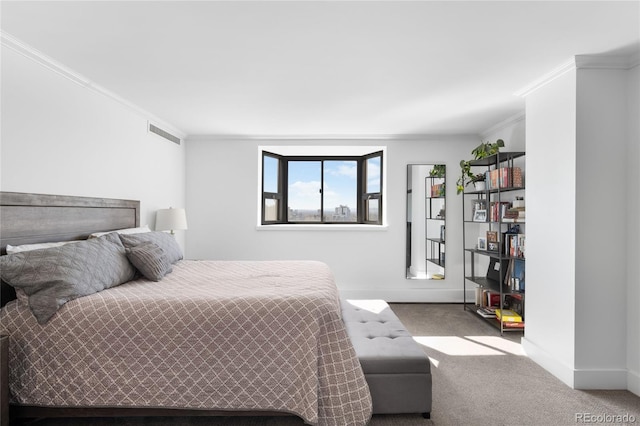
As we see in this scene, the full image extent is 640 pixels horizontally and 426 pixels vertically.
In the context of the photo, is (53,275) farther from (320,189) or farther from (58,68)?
(320,189)

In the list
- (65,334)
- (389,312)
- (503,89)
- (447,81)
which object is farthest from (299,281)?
(503,89)

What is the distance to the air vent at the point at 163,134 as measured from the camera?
3905 millimetres

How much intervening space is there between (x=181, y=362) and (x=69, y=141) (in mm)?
1990

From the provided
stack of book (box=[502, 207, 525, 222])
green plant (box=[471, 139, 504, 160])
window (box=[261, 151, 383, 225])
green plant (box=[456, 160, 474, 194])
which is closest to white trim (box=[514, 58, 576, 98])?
green plant (box=[471, 139, 504, 160])

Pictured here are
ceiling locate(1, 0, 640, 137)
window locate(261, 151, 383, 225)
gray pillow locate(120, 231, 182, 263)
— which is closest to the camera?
ceiling locate(1, 0, 640, 137)

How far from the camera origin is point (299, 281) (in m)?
2.58

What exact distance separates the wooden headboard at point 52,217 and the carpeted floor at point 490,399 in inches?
45.6

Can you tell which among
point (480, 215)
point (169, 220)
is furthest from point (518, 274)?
point (169, 220)

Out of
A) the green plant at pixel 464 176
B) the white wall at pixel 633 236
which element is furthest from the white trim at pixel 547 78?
the green plant at pixel 464 176

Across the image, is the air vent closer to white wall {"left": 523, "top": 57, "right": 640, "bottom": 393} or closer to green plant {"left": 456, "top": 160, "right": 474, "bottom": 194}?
green plant {"left": 456, "top": 160, "right": 474, "bottom": 194}

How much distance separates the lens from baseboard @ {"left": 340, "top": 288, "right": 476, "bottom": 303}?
A: 4.80 m

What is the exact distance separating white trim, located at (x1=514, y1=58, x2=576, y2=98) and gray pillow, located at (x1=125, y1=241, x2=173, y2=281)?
3.33 metres

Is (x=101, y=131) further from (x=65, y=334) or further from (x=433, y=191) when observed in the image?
(x=433, y=191)

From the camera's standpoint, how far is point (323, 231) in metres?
4.92
